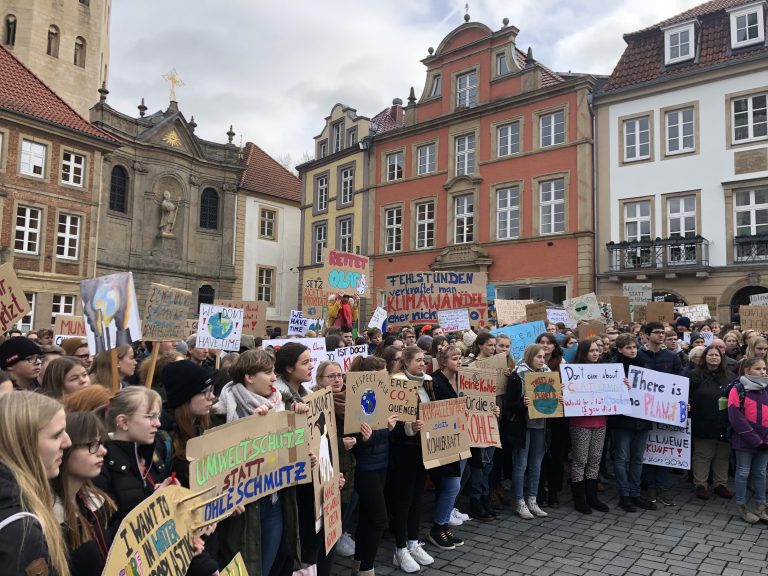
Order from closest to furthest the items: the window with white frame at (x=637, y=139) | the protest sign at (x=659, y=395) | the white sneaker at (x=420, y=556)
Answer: the white sneaker at (x=420, y=556) < the protest sign at (x=659, y=395) < the window with white frame at (x=637, y=139)

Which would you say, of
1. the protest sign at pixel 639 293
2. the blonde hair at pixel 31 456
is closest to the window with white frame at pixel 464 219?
the protest sign at pixel 639 293

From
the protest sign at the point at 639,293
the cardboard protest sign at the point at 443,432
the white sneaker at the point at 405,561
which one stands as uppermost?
the protest sign at the point at 639,293

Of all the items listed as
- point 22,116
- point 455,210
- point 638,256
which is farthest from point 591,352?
point 22,116

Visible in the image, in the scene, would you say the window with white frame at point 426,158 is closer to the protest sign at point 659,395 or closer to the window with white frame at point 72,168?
the window with white frame at point 72,168

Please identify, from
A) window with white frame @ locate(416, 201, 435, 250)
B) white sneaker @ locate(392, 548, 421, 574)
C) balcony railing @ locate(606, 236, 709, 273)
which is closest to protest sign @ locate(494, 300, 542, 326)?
balcony railing @ locate(606, 236, 709, 273)

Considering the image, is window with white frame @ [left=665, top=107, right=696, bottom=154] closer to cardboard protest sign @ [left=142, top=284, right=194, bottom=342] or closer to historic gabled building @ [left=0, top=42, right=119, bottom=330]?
cardboard protest sign @ [left=142, top=284, right=194, bottom=342]

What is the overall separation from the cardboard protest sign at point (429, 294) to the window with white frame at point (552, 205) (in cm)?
1361

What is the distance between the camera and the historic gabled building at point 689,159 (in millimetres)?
20547

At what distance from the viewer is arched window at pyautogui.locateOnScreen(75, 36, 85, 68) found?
43438 millimetres

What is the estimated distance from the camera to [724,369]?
7.55 meters

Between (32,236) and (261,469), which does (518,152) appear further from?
(261,469)

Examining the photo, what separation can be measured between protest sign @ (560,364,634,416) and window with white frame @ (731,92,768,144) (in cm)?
1746

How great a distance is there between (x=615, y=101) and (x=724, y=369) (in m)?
18.3

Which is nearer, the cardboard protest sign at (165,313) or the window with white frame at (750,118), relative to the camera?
the cardboard protest sign at (165,313)
